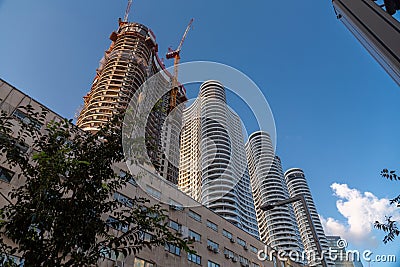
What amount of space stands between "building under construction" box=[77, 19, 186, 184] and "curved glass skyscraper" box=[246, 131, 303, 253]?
95.0 feet

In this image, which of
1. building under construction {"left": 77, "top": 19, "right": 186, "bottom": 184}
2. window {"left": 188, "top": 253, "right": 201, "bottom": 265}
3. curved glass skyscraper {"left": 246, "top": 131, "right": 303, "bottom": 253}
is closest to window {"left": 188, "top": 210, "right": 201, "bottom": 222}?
window {"left": 188, "top": 253, "right": 201, "bottom": 265}

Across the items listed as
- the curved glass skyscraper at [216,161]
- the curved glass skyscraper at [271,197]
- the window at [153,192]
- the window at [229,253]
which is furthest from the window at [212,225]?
the curved glass skyscraper at [271,197]

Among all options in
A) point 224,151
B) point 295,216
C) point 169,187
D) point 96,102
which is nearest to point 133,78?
point 96,102

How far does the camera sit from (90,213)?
4.03m

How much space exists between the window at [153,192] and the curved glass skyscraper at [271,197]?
60.8m

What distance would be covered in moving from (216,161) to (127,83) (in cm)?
3587

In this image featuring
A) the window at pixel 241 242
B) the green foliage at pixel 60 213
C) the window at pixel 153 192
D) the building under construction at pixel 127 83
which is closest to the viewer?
the green foliage at pixel 60 213

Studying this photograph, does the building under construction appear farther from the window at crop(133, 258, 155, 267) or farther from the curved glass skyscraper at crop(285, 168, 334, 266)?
the curved glass skyscraper at crop(285, 168, 334, 266)

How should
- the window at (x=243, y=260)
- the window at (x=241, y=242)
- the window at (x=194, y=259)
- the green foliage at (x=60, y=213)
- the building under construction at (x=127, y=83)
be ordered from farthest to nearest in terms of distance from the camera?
the building under construction at (x=127, y=83) → the window at (x=241, y=242) → the window at (x=243, y=260) → the window at (x=194, y=259) → the green foliage at (x=60, y=213)

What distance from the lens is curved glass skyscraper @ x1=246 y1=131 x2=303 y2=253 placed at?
8494 centimetres

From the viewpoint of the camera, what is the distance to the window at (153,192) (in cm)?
2162

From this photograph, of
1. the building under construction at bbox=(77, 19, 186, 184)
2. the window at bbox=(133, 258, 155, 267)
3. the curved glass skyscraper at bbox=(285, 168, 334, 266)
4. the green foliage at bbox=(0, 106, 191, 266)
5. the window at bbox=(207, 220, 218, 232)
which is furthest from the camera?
the curved glass skyscraper at bbox=(285, 168, 334, 266)

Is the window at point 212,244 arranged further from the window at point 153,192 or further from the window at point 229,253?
the window at point 153,192

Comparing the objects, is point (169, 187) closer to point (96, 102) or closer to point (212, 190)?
point (96, 102)
